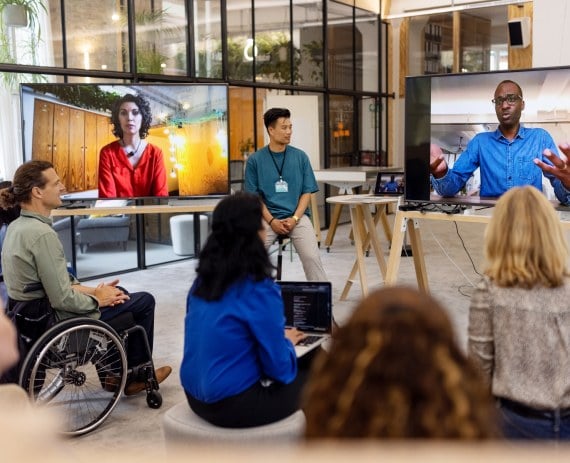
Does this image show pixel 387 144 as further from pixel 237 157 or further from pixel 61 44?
pixel 61 44

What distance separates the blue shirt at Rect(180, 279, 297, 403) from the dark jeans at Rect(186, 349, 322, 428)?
26mm

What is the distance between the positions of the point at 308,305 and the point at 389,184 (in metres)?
4.75

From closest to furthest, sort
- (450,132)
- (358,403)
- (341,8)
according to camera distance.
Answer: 1. (358,403)
2. (450,132)
3. (341,8)

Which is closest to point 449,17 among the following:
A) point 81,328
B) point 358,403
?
point 81,328

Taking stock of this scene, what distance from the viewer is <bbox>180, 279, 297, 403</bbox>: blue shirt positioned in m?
2.33

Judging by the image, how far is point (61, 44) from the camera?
662 cm

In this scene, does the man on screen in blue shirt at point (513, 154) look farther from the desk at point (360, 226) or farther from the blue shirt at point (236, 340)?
the blue shirt at point (236, 340)

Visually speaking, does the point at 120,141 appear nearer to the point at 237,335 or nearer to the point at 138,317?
the point at 138,317

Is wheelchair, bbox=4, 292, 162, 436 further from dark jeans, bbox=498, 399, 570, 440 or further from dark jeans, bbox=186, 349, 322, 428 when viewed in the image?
dark jeans, bbox=498, 399, 570, 440

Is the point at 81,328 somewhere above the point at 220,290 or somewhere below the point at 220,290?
below

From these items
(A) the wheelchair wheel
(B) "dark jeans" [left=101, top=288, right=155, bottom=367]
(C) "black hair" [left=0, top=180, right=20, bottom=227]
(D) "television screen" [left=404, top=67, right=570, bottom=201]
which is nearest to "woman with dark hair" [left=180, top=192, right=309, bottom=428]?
(A) the wheelchair wheel

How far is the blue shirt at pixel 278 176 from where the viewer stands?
206 inches

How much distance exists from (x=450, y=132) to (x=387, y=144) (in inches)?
279

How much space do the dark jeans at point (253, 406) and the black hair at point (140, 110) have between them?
3.85 metres
